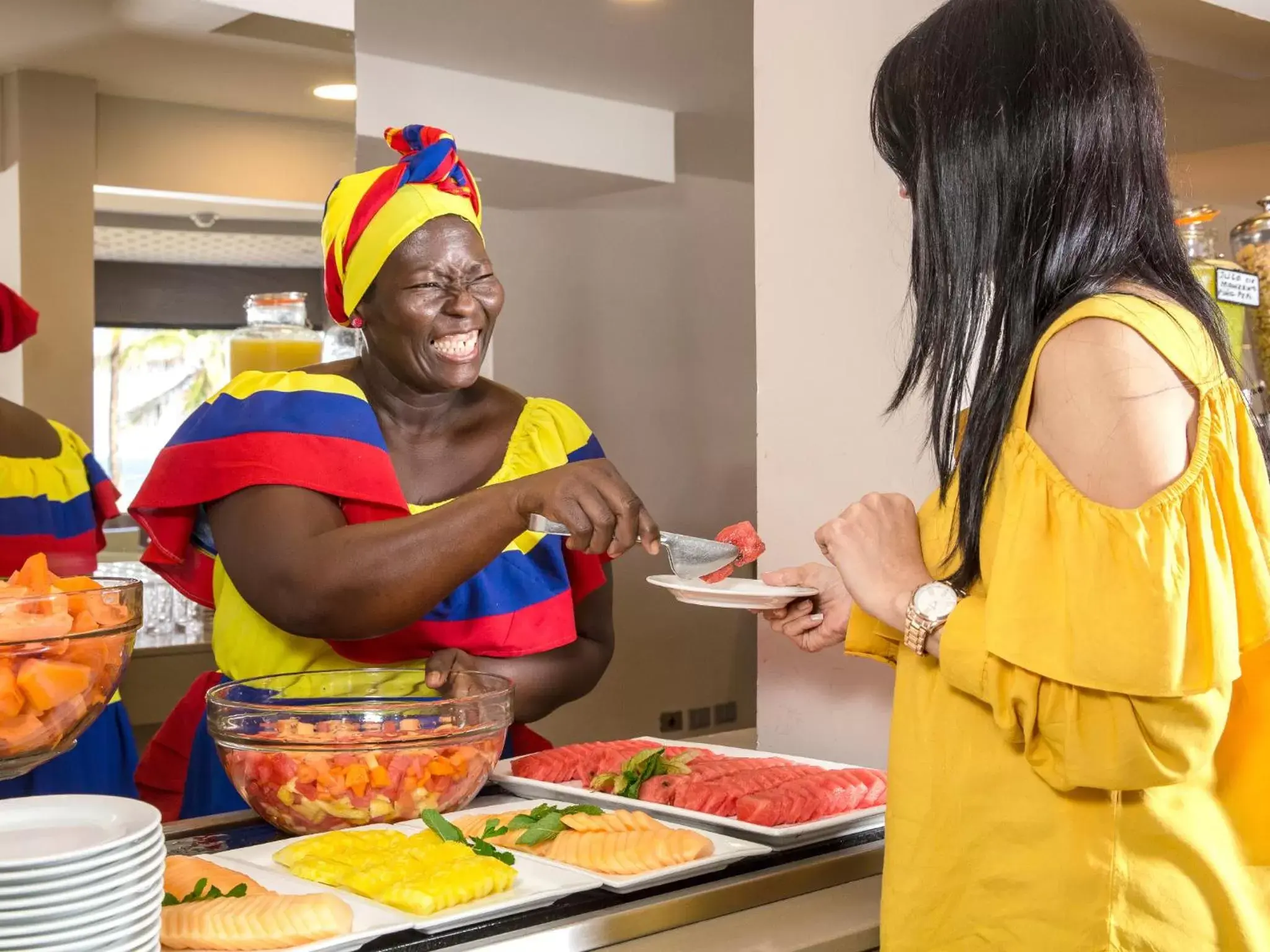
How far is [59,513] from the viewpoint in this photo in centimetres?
293

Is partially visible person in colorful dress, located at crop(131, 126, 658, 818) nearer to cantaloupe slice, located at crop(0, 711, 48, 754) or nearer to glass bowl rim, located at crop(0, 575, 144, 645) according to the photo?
glass bowl rim, located at crop(0, 575, 144, 645)

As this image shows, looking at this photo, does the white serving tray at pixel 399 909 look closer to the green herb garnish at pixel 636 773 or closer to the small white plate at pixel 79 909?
the small white plate at pixel 79 909

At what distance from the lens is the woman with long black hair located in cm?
98

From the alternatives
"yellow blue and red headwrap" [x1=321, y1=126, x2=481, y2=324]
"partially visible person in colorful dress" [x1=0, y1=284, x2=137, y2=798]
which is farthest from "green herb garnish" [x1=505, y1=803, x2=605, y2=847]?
"partially visible person in colorful dress" [x1=0, y1=284, x2=137, y2=798]

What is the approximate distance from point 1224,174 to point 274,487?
1.51m

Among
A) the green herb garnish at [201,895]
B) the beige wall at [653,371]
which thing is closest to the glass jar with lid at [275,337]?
the beige wall at [653,371]

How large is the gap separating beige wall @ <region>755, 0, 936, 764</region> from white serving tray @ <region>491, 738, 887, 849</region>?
0.29 m

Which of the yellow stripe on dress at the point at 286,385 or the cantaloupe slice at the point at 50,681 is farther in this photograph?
the yellow stripe on dress at the point at 286,385

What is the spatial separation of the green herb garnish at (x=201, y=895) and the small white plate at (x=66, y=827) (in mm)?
127

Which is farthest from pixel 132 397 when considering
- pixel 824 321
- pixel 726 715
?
pixel 824 321

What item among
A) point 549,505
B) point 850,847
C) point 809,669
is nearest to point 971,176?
point 549,505

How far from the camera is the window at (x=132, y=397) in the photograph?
3.37 meters

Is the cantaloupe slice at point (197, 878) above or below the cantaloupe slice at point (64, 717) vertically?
below

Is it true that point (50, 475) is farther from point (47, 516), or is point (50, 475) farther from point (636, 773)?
point (636, 773)
